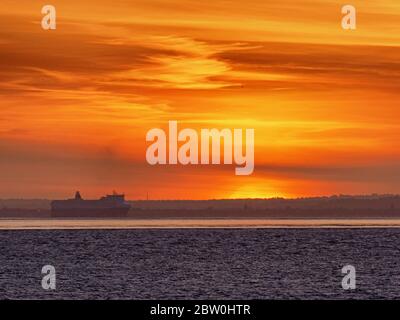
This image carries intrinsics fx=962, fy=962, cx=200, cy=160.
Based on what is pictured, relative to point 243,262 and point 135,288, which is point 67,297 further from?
point 243,262

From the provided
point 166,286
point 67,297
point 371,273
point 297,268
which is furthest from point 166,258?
point 67,297

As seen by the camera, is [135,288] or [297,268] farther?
[297,268]

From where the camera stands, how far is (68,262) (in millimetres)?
117250

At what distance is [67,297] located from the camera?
69.1m

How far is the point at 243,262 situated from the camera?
11606 cm

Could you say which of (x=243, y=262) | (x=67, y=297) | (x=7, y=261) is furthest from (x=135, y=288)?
(x=7, y=261)

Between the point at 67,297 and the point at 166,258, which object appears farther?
the point at 166,258

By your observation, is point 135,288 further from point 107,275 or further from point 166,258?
point 166,258

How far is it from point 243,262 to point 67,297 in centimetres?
4927

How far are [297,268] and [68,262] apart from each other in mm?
30089

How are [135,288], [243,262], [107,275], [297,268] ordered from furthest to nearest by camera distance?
[243,262]
[297,268]
[107,275]
[135,288]

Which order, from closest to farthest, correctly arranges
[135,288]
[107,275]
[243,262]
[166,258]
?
[135,288] < [107,275] < [243,262] < [166,258]
